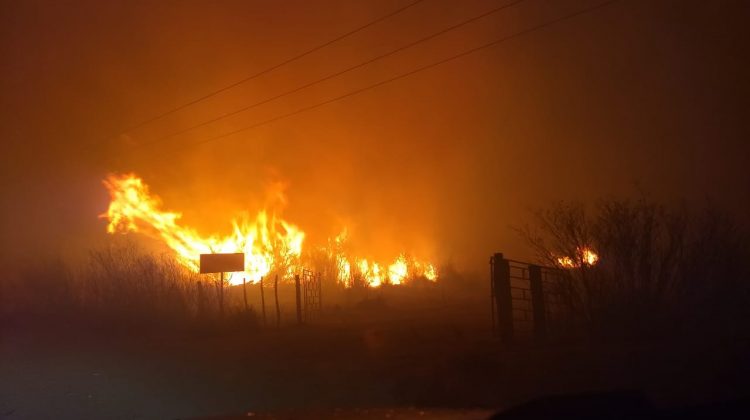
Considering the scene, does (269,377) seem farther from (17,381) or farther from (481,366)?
(17,381)

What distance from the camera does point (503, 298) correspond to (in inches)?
642

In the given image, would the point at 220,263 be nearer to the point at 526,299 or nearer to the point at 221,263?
the point at 221,263

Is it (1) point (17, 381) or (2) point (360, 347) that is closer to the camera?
(1) point (17, 381)

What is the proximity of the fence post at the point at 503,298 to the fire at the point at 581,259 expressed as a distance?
11.9 feet

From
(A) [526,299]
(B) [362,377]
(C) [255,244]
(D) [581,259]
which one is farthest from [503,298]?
(C) [255,244]

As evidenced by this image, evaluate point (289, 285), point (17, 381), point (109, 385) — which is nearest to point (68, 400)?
point (109, 385)

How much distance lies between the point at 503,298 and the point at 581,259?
3987mm

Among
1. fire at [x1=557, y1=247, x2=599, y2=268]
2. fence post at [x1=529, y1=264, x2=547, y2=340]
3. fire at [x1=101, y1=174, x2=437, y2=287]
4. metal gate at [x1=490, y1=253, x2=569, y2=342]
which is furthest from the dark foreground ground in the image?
fire at [x1=101, y1=174, x2=437, y2=287]

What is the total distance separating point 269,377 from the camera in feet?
43.4

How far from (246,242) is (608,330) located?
36213 mm

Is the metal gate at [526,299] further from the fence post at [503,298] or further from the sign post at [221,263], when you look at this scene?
the sign post at [221,263]

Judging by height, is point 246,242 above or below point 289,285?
above

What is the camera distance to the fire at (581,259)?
61.7 feet

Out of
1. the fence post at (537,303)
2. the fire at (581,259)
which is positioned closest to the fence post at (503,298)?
the fence post at (537,303)
